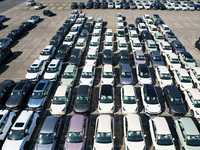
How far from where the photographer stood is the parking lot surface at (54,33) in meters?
14.2

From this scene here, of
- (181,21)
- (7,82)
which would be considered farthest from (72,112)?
(181,21)

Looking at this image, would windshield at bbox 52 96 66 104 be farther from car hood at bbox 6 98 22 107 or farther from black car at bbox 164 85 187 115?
black car at bbox 164 85 187 115

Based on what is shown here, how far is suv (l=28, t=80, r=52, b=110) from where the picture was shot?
14891mm

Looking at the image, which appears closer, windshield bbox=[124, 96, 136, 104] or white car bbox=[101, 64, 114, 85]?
windshield bbox=[124, 96, 136, 104]

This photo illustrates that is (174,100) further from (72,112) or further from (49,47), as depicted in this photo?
(49,47)

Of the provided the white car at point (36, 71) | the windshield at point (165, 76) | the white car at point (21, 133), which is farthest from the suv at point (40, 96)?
the windshield at point (165, 76)

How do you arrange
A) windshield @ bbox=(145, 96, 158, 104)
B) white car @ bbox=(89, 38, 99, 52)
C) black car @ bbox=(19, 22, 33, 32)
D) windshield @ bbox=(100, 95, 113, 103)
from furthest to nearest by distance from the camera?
black car @ bbox=(19, 22, 33, 32), white car @ bbox=(89, 38, 99, 52), windshield @ bbox=(100, 95, 113, 103), windshield @ bbox=(145, 96, 158, 104)

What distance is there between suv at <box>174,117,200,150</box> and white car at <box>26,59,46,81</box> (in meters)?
15.5

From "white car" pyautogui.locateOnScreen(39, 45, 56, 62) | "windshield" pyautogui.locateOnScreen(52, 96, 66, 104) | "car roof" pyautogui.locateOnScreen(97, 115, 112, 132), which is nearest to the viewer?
"car roof" pyautogui.locateOnScreen(97, 115, 112, 132)

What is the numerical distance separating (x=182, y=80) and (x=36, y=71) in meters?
16.7

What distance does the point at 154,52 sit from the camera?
2105cm

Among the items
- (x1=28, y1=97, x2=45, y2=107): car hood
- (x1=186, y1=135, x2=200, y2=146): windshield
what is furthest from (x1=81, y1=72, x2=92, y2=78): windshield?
(x1=186, y1=135, x2=200, y2=146): windshield

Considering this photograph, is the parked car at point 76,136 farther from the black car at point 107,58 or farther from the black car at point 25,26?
the black car at point 25,26

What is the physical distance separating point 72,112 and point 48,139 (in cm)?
383
